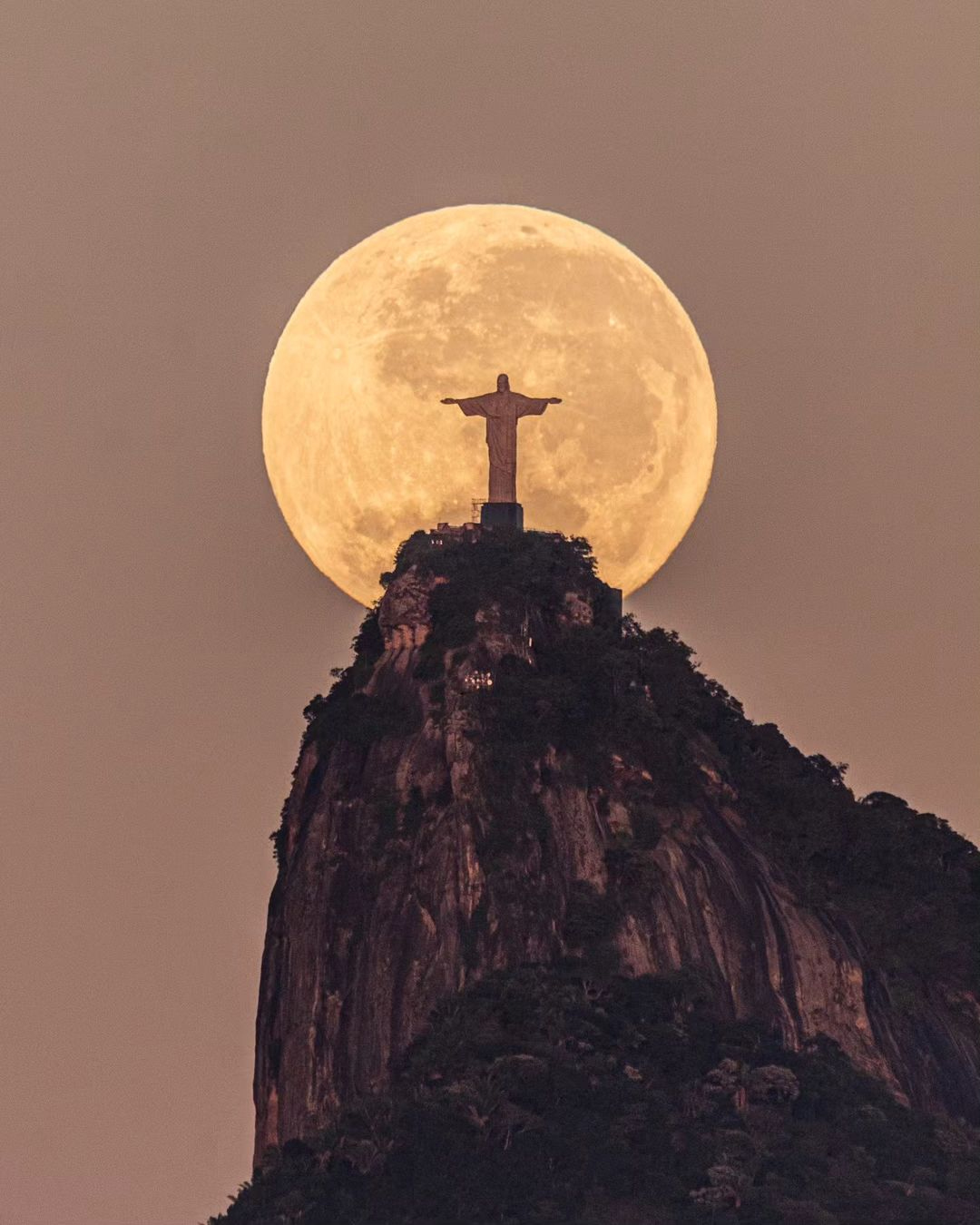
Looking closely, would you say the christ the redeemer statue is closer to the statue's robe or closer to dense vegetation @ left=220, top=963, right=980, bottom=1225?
the statue's robe

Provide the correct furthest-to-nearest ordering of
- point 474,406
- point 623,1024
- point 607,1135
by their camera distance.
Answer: point 474,406
point 623,1024
point 607,1135

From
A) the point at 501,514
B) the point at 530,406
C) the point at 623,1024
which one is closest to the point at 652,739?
the point at 501,514

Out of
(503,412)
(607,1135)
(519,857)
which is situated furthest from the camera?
(503,412)

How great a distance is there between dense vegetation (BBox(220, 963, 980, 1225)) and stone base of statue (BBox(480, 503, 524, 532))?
17.3m

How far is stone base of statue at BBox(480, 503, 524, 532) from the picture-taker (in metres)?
178

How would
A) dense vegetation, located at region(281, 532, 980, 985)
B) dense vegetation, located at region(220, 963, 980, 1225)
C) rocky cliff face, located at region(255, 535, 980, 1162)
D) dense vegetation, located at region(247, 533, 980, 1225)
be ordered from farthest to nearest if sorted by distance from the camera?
dense vegetation, located at region(281, 532, 980, 985), rocky cliff face, located at region(255, 535, 980, 1162), dense vegetation, located at region(247, 533, 980, 1225), dense vegetation, located at region(220, 963, 980, 1225)

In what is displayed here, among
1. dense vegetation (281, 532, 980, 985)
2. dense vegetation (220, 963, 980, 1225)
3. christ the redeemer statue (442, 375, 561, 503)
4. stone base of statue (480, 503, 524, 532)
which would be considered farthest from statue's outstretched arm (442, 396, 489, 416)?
dense vegetation (220, 963, 980, 1225)

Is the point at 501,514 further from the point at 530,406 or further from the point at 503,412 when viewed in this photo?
the point at 530,406

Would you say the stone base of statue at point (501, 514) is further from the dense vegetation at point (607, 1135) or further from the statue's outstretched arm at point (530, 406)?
the dense vegetation at point (607, 1135)

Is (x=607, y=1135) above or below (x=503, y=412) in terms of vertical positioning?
below

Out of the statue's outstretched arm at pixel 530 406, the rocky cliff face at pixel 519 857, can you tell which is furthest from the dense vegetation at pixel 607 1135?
the statue's outstretched arm at pixel 530 406

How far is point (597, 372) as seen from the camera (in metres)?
177

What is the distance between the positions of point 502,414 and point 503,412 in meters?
0.07

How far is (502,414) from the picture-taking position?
578 ft
